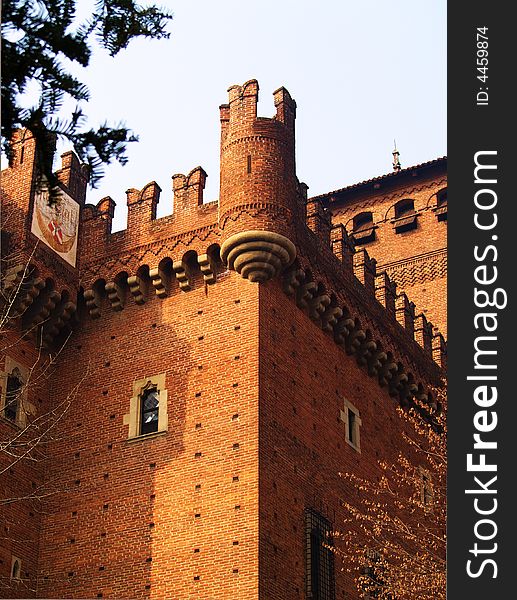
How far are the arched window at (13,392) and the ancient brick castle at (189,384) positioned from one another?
5 centimetres

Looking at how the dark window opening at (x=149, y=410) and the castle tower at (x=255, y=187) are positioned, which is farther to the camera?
the dark window opening at (x=149, y=410)

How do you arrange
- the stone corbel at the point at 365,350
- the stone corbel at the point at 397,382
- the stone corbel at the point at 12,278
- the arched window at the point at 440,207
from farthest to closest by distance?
the arched window at the point at 440,207
the stone corbel at the point at 397,382
the stone corbel at the point at 365,350
the stone corbel at the point at 12,278

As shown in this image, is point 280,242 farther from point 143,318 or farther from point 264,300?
point 143,318

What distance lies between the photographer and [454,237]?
45.1 ft

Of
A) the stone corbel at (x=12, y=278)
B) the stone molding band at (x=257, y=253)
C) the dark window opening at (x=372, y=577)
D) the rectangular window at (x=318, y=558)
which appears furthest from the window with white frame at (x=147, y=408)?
the dark window opening at (x=372, y=577)

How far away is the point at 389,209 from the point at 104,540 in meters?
19.6

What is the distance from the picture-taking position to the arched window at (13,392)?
2523 centimetres

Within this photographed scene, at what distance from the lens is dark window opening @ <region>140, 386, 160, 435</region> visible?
990 inches

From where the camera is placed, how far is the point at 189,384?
25000mm

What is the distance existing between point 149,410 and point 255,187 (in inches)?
196

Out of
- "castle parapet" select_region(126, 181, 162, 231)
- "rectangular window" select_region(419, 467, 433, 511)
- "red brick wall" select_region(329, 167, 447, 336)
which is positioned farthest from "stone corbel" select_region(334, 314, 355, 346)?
"red brick wall" select_region(329, 167, 447, 336)

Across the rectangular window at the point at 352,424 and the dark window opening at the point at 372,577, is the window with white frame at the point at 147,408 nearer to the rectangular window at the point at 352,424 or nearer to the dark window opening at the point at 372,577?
the rectangular window at the point at 352,424

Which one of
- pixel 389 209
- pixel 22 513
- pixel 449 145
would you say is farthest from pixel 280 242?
pixel 389 209

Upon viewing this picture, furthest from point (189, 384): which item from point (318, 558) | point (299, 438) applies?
point (318, 558)
